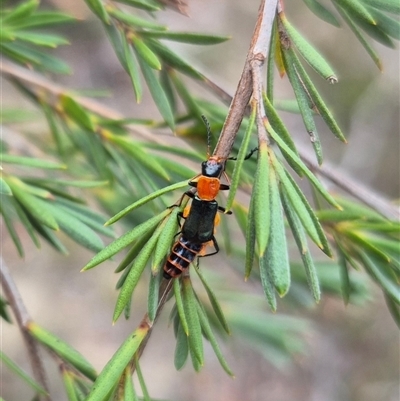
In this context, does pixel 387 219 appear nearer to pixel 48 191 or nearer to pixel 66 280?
pixel 48 191

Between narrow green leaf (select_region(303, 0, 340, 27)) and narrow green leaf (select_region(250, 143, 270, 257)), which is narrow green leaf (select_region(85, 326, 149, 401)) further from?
narrow green leaf (select_region(303, 0, 340, 27))

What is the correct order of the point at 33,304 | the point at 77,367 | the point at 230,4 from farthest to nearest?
the point at 230,4 < the point at 33,304 < the point at 77,367

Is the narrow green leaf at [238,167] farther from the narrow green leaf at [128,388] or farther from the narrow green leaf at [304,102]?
the narrow green leaf at [128,388]

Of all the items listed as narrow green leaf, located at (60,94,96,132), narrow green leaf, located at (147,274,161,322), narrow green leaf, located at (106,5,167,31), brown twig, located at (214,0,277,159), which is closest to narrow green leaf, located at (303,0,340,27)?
brown twig, located at (214,0,277,159)

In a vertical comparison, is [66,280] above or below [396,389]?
above

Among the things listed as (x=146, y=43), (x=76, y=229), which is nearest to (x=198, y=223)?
(x=76, y=229)

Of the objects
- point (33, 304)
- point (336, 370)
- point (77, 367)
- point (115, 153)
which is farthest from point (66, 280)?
point (77, 367)

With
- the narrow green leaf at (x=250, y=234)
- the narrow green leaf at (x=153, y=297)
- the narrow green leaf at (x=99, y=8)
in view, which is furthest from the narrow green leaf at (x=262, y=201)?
the narrow green leaf at (x=99, y=8)
